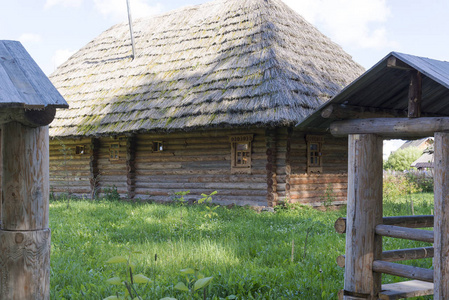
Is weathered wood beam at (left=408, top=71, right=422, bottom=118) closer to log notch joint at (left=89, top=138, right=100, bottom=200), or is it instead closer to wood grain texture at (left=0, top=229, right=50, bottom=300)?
wood grain texture at (left=0, top=229, right=50, bottom=300)

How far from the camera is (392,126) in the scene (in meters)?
4.48

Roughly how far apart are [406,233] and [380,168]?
2.07 feet

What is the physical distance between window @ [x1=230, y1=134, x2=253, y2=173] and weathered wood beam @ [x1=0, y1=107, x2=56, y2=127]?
9.59 m

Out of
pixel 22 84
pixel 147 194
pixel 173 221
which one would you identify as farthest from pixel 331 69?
pixel 22 84

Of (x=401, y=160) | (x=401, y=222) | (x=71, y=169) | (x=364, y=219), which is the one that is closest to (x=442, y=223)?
(x=364, y=219)

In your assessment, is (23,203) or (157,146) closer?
(23,203)

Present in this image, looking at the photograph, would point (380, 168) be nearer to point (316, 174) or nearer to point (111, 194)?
point (316, 174)

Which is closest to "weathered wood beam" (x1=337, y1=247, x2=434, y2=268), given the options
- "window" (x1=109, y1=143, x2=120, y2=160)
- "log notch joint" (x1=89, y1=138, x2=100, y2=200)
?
"window" (x1=109, y1=143, x2=120, y2=160)

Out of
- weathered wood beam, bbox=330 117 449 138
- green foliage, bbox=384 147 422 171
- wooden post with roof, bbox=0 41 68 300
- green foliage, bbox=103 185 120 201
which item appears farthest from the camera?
green foliage, bbox=384 147 422 171

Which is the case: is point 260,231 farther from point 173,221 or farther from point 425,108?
point 425,108

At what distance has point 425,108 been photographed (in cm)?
520

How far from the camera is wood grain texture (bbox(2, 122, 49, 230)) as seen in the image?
11.2ft

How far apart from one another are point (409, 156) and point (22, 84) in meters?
Answer: 41.2

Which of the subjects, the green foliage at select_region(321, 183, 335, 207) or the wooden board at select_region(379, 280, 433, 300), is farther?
the green foliage at select_region(321, 183, 335, 207)
